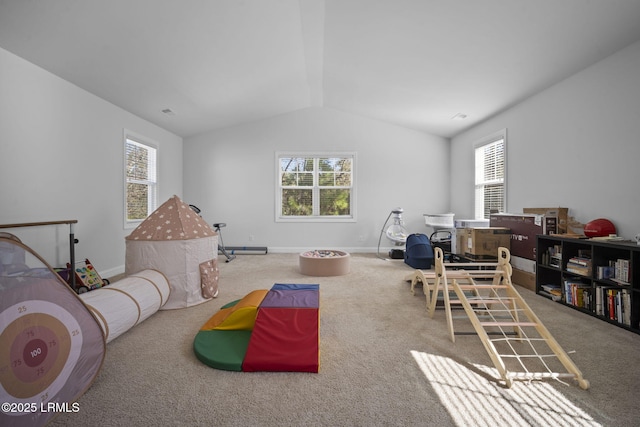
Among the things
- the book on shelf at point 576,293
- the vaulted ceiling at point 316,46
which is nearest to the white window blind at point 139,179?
the vaulted ceiling at point 316,46

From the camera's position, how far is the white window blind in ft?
17.1

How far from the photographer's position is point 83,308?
1822mm

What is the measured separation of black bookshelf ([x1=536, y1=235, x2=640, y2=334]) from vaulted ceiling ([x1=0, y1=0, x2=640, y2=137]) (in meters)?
2.10

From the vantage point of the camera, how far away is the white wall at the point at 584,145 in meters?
3.06

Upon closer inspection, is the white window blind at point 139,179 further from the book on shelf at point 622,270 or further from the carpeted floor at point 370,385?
the book on shelf at point 622,270

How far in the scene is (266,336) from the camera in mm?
2154

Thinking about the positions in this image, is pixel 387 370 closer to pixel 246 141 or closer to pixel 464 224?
pixel 464 224

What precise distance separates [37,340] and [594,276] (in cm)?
440

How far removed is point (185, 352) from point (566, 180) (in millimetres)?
4689

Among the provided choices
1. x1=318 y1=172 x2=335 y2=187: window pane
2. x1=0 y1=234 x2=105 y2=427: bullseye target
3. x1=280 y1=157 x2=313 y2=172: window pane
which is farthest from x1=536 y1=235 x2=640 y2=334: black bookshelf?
x1=280 y1=157 x2=313 y2=172: window pane

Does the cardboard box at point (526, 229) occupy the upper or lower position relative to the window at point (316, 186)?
lower

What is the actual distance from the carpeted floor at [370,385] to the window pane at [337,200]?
4499 millimetres

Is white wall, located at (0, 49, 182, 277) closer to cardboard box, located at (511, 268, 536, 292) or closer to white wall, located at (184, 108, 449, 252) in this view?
white wall, located at (184, 108, 449, 252)

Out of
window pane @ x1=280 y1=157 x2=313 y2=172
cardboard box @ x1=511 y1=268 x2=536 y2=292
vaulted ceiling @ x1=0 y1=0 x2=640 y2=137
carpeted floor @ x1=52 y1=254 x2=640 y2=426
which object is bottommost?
carpeted floor @ x1=52 y1=254 x2=640 y2=426
